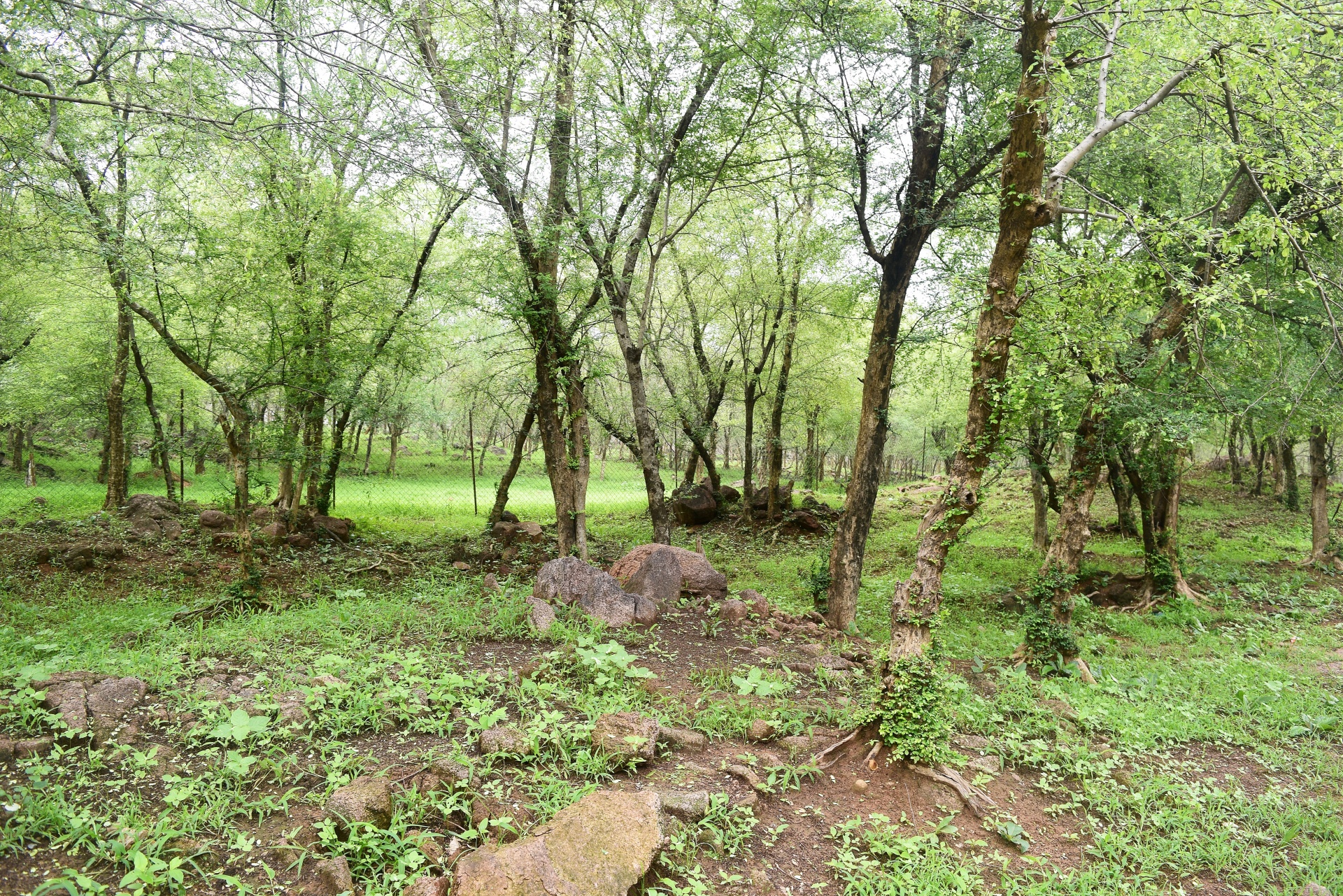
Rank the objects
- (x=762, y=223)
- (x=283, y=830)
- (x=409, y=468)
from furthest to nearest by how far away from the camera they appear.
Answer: (x=409, y=468), (x=762, y=223), (x=283, y=830)

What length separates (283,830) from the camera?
3918 mm

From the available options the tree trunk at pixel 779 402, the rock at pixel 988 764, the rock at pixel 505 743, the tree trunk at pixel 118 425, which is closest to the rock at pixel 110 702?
the rock at pixel 505 743

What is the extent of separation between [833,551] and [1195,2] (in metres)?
7.83

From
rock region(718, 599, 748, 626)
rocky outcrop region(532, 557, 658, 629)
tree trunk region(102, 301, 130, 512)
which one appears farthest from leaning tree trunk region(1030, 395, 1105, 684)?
tree trunk region(102, 301, 130, 512)

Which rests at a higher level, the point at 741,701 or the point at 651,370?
the point at 651,370

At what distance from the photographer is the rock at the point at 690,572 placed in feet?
33.8

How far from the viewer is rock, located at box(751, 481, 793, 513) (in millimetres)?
21406


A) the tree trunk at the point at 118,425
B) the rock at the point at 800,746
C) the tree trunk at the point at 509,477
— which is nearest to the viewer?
the rock at the point at 800,746

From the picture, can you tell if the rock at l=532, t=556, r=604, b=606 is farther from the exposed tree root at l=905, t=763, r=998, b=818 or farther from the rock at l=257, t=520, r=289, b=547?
the rock at l=257, t=520, r=289, b=547

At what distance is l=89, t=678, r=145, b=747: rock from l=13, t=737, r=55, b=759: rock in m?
0.24

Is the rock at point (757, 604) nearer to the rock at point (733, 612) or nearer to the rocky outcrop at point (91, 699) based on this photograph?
the rock at point (733, 612)

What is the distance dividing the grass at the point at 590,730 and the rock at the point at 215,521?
4688 mm

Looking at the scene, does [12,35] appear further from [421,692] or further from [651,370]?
[651,370]

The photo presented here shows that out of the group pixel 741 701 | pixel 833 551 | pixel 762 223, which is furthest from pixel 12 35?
pixel 762 223
